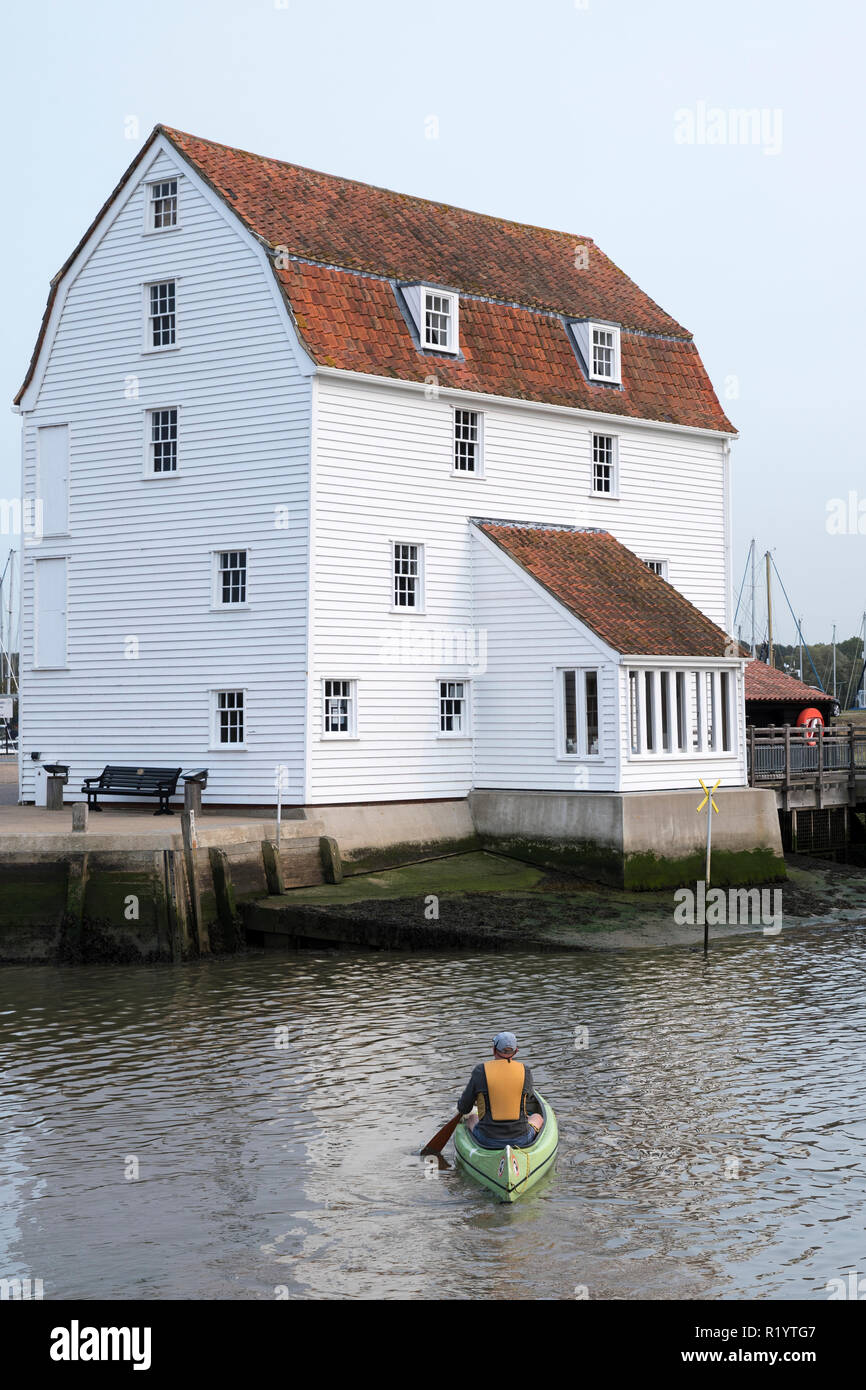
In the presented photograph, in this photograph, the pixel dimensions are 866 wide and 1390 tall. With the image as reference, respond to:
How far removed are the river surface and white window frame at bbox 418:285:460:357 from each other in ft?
49.7

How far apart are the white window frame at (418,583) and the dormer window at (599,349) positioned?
24.6 feet

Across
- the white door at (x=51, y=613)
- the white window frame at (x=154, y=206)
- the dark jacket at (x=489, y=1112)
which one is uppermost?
the white window frame at (x=154, y=206)

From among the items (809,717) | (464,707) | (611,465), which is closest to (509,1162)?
(464,707)

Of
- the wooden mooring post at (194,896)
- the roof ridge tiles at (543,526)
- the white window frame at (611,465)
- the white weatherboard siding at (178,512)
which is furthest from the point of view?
the white window frame at (611,465)

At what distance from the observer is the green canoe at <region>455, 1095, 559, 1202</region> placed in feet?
48.2

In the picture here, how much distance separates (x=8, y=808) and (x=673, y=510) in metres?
18.3

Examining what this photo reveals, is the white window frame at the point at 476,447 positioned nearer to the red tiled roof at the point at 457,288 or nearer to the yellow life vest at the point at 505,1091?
the red tiled roof at the point at 457,288

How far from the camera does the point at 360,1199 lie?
1473 centimetres

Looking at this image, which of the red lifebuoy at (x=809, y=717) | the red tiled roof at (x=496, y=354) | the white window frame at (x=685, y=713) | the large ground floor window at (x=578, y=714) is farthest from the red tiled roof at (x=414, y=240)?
the red lifebuoy at (x=809, y=717)

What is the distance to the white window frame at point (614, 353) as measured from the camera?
130ft

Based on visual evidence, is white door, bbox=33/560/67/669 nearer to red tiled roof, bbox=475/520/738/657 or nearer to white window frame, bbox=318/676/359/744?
white window frame, bbox=318/676/359/744
